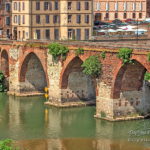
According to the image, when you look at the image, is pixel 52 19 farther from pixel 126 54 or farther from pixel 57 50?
pixel 126 54

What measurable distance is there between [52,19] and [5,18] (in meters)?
Result: 15.9

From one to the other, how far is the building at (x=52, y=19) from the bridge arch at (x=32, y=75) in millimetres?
18838

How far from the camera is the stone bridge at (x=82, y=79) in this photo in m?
76.6

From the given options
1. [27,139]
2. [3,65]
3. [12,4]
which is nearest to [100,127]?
[27,139]

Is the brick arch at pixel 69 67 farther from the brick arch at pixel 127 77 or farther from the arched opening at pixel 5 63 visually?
the arched opening at pixel 5 63

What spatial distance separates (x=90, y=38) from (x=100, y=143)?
55215 mm

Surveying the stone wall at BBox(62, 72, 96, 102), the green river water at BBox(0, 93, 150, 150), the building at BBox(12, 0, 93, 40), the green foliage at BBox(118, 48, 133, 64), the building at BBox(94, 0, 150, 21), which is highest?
the building at BBox(94, 0, 150, 21)

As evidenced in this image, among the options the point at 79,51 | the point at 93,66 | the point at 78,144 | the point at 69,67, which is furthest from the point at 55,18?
the point at 78,144

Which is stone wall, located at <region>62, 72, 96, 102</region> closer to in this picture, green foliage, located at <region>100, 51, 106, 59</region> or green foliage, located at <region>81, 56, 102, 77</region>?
green foliage, located at <region>81, 56, 102, 77</region>

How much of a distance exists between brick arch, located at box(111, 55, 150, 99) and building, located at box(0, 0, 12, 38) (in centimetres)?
5802

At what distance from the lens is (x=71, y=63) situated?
85.9 meters

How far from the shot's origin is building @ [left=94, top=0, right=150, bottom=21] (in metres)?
157

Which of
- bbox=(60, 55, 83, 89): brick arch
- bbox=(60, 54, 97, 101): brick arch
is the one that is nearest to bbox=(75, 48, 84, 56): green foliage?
bbox=(60, 55, 83, 89): brick arch

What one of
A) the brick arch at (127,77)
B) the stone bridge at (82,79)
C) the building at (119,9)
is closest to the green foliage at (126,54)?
the stone bridge at (82,79)
